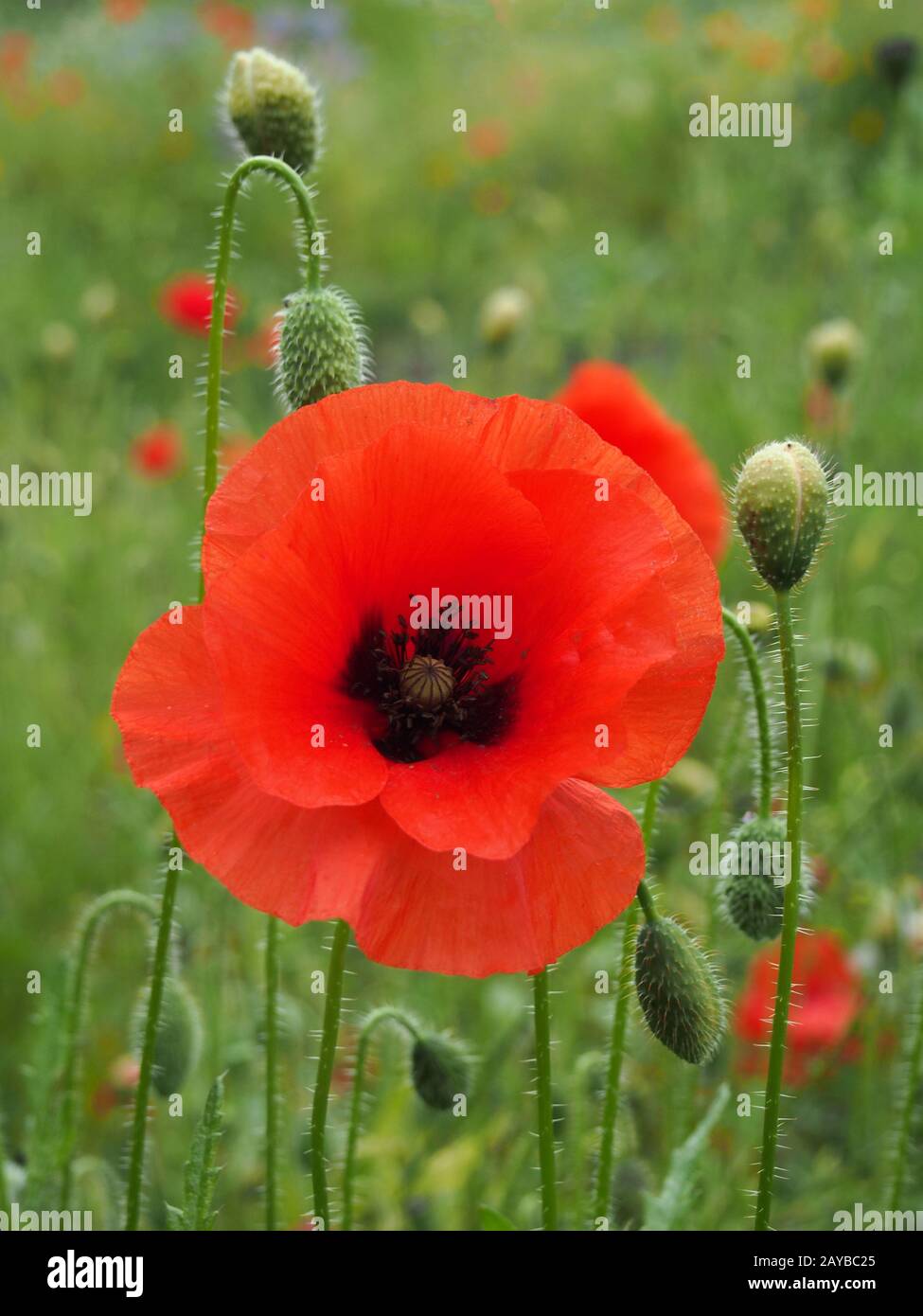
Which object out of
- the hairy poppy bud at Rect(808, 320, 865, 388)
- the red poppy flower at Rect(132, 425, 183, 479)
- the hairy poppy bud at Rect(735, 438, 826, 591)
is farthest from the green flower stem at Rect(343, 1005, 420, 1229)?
the red poppy flower at Rect(132, 425, 183, 479)

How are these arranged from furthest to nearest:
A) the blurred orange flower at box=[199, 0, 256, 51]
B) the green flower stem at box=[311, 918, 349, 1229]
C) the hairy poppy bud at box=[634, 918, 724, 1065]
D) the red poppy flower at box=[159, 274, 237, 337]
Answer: the blurred orange flower at box=[199, 0, 256, 51]
the red poppy flower at box=[159, 274, 237, 337]
the hairy poppy bud at box=[634, 918, 724, 1065]
the green flower stem at box=[311, 918, 349, 1229]

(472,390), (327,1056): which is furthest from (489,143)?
(327,1056)

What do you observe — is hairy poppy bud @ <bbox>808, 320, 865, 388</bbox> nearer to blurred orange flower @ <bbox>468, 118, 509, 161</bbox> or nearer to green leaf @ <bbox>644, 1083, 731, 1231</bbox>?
green leaf @ <bbox>644, 1083, 731, 1231</bbox>

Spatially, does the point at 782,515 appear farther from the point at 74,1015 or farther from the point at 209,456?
the point at 74,1015

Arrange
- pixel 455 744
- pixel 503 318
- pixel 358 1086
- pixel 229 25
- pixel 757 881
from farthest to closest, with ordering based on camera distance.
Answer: pixel 229 25
pixel 503 318
pixel 358 1086
pixel 757 881
pixel 455 744

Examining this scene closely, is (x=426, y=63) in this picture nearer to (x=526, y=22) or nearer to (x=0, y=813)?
(x=526, y=22)
